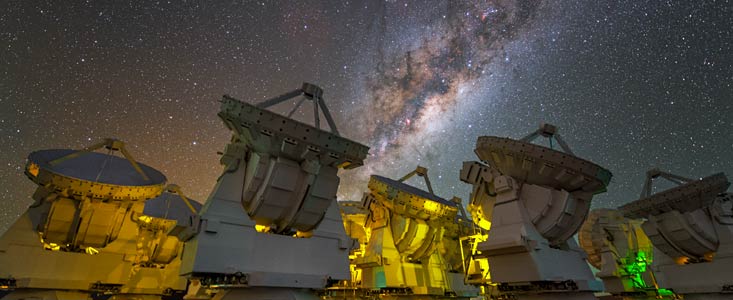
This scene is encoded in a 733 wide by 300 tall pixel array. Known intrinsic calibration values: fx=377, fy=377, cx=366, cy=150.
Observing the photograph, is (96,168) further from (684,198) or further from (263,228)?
(684,198)

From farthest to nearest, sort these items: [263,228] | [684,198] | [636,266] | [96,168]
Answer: [636,266], [96,168], [684,198], [263,228]

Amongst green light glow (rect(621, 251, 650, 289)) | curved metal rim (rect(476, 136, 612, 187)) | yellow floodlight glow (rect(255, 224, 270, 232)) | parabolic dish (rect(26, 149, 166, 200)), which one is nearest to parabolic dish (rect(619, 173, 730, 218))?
curved metal rim (rect(476, 136, 612, 187))

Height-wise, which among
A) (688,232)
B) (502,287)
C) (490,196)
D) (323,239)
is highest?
(490,196)

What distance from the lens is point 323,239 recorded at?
8.98 metres

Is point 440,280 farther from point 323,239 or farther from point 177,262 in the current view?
point 177,262

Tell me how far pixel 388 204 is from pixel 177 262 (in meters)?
11.8

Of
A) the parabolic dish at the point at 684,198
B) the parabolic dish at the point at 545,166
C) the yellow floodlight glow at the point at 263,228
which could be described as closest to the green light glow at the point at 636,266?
the parabolic dish at the point at 684,198

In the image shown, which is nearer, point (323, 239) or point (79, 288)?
point (323, 239)

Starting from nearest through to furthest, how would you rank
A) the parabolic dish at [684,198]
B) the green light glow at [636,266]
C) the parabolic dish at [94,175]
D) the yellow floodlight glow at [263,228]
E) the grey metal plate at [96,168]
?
the yellow floodlight glow at [263,228]
the parabolic dish at [94,175]
the grey metal plate at [96,168]
the parabolic dish at [684,198]
the green light glow at [636,266]

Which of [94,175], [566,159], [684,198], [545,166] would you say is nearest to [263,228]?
[545,166]

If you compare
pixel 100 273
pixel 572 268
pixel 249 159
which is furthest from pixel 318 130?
pixel 100 273

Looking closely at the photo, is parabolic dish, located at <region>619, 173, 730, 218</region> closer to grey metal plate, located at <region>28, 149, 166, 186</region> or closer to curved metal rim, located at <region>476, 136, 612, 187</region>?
curved metal rim, located at <region>476, 136, 612, 187</region>

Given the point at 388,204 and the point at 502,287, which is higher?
the point at 388,204

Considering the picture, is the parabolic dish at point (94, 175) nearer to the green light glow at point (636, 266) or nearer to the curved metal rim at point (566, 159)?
the curved metal rim at point (566, 159)
